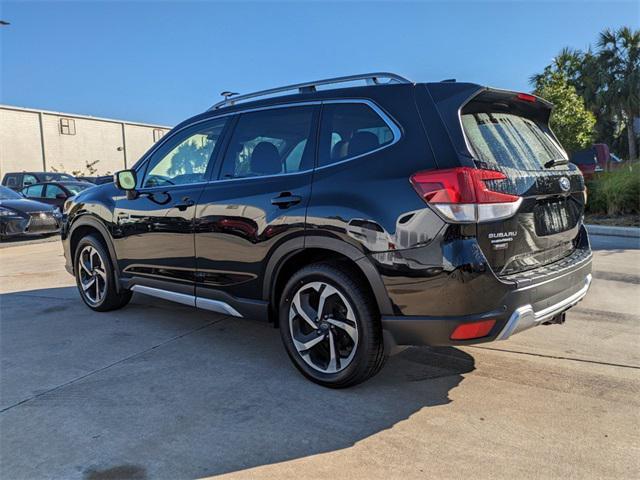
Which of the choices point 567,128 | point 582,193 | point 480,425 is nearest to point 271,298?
point 480,425

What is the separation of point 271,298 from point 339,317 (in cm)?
59

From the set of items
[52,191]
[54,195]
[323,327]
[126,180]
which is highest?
[52,191]

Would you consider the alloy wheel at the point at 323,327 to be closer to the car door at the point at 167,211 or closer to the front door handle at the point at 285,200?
the front door handle at the point at 285,200

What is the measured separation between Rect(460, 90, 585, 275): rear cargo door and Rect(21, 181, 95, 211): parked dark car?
13.9 metres

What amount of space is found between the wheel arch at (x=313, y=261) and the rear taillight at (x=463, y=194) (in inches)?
21.6

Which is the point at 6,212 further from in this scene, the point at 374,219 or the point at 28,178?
the point at 374,219

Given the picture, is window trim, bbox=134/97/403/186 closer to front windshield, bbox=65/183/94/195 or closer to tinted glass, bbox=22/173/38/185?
front windshield, bbox=65/183/94/195

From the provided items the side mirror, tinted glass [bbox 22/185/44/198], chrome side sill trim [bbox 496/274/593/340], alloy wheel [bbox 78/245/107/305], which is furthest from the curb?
tinted glass [bbox 22/185/44/198]

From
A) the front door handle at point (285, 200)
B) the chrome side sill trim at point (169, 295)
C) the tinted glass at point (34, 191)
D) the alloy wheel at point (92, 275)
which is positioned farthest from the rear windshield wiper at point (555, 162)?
the tinted glass at point (34, 191)

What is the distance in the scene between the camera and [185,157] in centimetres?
446

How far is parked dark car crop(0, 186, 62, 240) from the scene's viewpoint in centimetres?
1144

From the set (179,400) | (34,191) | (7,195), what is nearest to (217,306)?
(179,400)

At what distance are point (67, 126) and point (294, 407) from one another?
35917 millimetres

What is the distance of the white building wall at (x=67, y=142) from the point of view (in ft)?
98.8
